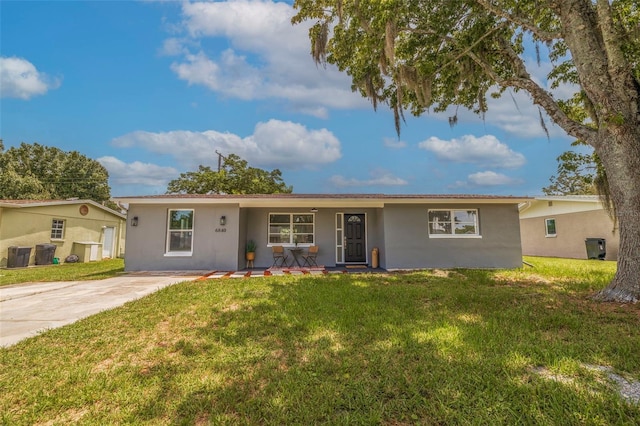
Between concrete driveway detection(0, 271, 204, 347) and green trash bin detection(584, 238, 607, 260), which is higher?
green trash bin detection(584, 238, 607, 260)

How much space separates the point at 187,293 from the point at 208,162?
22.2 metres

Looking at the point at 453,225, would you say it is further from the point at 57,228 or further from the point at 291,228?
the point at 57,228

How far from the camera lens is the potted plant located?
11041 millimetres

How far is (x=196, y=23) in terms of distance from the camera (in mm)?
9758

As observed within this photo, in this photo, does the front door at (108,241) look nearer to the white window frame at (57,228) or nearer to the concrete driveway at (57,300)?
the white window frame at (57,228)

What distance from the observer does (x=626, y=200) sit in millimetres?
4898

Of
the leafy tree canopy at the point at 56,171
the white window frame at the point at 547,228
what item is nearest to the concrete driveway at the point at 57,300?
the white window frame at the point at 547,228

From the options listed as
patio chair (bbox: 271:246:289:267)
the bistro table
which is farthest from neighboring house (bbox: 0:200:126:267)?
the bistro table

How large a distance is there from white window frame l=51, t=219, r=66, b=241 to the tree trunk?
20.2 m

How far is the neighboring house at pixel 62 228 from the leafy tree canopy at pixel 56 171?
523 inches

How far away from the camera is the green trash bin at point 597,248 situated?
42.5 ft

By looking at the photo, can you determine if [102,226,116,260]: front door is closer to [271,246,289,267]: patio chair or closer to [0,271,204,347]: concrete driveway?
[0,271,204,347]: concrete driveway

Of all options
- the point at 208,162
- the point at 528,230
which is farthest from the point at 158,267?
the point at 528,230

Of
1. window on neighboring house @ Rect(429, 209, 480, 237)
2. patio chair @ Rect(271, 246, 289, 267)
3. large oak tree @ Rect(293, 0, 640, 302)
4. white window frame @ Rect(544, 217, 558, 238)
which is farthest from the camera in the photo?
white window frame @ Rect(544, 217, 558, 238)
